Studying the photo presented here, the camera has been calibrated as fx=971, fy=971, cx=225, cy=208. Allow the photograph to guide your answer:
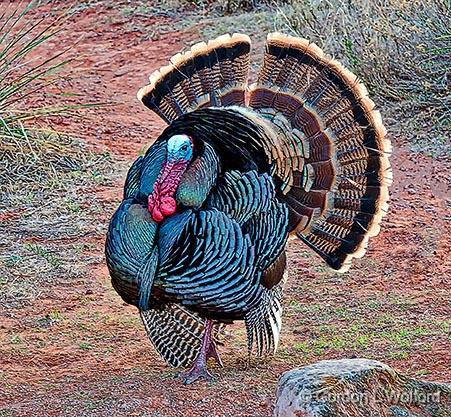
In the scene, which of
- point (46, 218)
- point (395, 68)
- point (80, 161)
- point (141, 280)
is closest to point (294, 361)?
point (141, 280)

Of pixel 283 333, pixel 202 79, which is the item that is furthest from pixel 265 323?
pixel 202 79

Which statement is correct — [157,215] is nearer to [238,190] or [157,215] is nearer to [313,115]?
[238,190]

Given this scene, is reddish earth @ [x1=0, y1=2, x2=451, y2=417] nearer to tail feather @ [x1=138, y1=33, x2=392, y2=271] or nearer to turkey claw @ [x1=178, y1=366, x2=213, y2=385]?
turkey claw @ [x1=178, y1=366, x2=213, y2=385]

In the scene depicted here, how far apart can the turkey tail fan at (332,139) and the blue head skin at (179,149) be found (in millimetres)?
865

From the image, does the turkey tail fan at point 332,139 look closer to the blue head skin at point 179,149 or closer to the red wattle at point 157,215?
the blue head skin at point 179,149

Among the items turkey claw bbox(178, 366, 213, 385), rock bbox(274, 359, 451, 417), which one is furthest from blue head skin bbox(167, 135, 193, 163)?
rock bbox(274, 359, 451, 417)

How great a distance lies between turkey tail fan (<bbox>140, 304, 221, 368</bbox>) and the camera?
4.58 metres

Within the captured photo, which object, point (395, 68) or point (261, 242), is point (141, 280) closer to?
point (261, 242)

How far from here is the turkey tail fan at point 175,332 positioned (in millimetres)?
4578

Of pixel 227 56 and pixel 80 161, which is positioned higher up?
pixel 227 56

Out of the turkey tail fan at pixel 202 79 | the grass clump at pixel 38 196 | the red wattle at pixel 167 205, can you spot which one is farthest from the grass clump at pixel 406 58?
the red wattle at pixel 167 205

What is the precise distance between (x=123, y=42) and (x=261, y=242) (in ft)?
24.3

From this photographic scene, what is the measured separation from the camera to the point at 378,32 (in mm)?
8617

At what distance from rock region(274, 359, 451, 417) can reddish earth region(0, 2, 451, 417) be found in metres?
0.70
